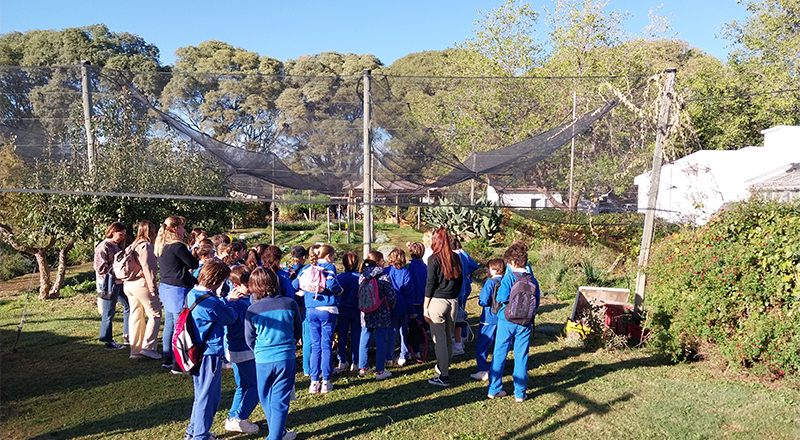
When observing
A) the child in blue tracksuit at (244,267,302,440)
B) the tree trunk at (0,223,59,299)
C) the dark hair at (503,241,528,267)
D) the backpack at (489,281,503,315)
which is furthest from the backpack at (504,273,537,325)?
the tree trunk at (0,223,59,299)

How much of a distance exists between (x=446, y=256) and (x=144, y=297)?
350 cm

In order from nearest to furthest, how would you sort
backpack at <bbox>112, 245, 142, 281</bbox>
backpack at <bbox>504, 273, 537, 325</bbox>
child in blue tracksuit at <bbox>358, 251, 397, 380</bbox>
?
backpack at <bbox>504, 273, 537, 325</bbox> < child in blue tracksuit at <bbox>358, 251, 397, 380</bbox> < backpack at <bbox>112, 245, 142, 281</bbox>

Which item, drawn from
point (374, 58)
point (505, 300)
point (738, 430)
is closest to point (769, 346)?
point (738, 430)

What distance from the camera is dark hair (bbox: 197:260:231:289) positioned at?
152 inches

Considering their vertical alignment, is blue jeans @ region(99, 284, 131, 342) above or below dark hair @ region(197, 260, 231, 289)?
below

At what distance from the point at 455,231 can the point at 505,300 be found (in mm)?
10358

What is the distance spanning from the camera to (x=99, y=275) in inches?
254

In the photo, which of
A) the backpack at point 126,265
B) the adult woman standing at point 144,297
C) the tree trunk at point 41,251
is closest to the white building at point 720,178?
the adult woman standing at point 144,297

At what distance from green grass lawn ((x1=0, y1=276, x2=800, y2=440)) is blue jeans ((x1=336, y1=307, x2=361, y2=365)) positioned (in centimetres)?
32

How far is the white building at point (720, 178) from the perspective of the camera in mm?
7211

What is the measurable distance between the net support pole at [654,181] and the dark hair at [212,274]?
5.25 meters

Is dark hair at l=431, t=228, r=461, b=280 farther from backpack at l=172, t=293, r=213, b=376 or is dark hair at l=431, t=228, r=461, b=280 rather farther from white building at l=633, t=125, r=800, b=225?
white building at l=633, t=125, r=800, b=225

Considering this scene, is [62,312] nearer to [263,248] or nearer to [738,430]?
[263,248]

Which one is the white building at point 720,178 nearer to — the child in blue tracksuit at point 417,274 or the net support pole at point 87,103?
the child in blue tracksuit at point 417,274
